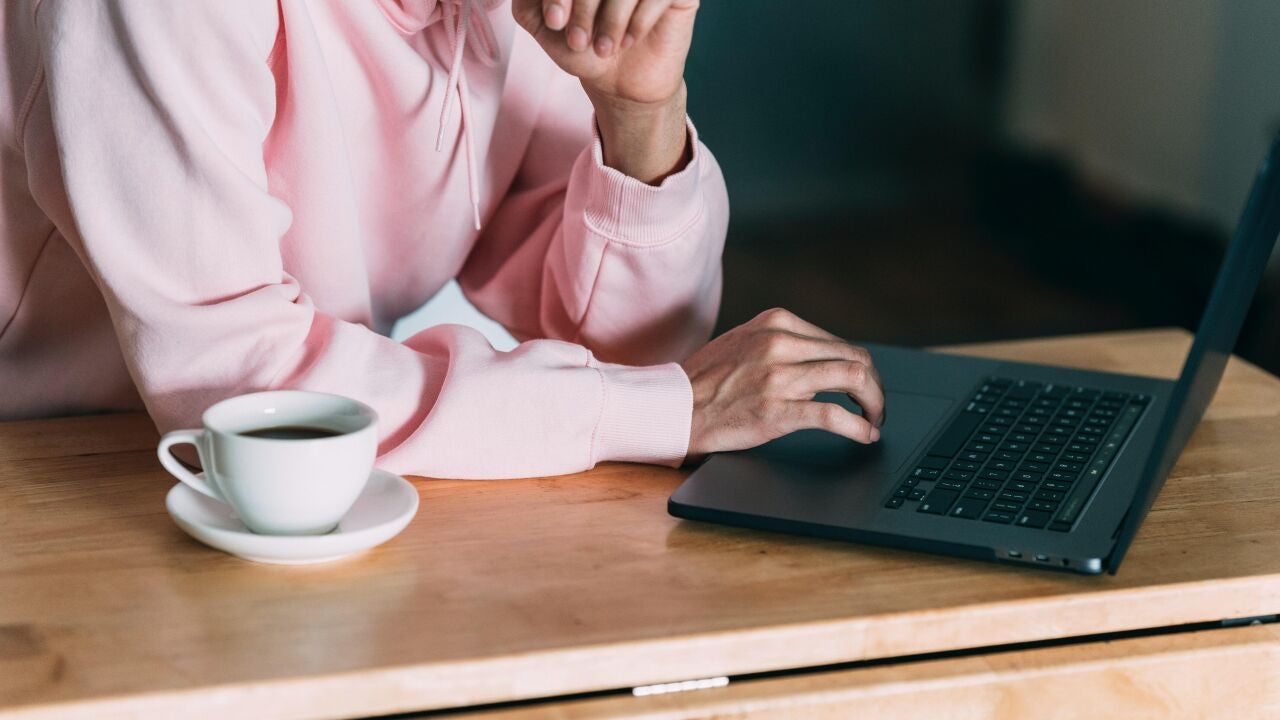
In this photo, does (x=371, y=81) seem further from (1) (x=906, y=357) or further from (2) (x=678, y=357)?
(1) (x=906, y=357)

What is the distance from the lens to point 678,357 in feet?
3.61

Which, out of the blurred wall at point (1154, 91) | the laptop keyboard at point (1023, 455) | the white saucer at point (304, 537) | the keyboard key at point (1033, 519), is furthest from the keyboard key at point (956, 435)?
the blurred wall at point (1154, 91)

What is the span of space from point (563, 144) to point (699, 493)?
0.51 metres

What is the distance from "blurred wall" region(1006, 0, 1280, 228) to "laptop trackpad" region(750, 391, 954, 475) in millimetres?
1095

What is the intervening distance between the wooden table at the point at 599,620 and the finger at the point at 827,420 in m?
0.12

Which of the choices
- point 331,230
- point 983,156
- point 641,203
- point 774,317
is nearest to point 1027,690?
point 774,317

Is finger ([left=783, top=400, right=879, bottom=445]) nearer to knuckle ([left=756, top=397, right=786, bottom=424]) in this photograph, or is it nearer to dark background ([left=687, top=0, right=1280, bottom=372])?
knuckle ([left=756, top=397, right=786, bottom=424])

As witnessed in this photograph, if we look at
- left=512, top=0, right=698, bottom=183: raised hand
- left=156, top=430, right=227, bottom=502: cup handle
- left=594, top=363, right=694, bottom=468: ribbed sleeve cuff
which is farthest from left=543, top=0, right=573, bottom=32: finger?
left=156, top=430, right=227, bottom=502: cup handle

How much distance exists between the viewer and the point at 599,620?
68 cm

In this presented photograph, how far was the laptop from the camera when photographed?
732mm

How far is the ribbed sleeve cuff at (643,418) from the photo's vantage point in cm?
88

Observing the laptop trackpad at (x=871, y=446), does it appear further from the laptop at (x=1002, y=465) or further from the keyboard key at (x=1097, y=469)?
the keyboard key at (x=1097, y=469)

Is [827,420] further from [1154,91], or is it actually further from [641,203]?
[1154,91]

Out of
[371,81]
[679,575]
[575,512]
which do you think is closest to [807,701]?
[679,575]
